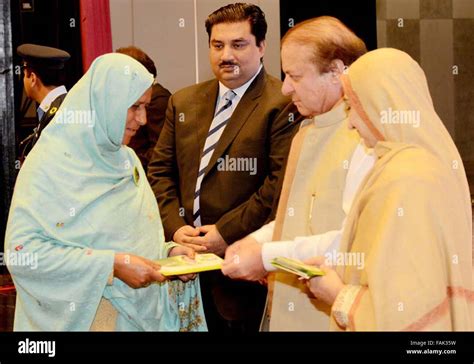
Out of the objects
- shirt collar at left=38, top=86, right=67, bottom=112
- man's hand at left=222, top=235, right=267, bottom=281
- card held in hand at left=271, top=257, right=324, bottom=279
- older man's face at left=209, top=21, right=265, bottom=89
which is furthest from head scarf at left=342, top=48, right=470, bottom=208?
shirt collar at left=38, top=86, right=67, bottom=112

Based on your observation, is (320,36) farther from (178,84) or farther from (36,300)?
(178,84)

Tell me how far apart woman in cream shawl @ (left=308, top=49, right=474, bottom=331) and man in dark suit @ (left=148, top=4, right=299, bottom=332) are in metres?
1.23

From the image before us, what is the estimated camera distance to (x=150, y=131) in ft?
15.2

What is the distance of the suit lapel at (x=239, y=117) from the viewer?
3816 millimetres

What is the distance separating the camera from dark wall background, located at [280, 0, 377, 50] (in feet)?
20.6

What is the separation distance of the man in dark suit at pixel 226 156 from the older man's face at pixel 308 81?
659 millimetres

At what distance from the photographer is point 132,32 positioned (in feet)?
20.1

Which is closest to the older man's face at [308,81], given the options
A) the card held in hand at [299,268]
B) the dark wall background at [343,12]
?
the card held in hand at [299,268]

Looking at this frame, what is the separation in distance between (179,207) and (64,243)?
1157 mm

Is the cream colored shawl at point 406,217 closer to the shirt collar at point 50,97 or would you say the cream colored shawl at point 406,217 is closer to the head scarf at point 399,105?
the head scarf at point 399,105

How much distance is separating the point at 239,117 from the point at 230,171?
235 mm

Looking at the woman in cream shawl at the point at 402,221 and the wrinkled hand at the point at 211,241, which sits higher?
the woman in cream shawl at the point at 402,221

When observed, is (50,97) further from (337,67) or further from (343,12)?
(343,12)

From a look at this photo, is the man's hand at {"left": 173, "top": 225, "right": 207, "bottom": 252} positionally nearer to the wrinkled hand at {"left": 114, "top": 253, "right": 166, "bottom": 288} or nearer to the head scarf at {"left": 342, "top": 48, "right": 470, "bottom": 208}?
the wrinkled hand at {"left": 114, "top": 253, "right": 166, "bottom": 288}
